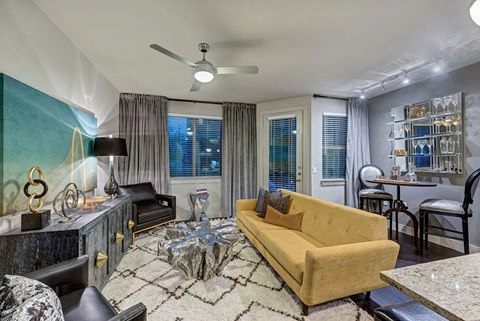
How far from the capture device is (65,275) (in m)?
1.46

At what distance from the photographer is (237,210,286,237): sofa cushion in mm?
2907

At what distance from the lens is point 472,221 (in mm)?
3061

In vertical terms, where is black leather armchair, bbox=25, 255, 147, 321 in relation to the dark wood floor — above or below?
above

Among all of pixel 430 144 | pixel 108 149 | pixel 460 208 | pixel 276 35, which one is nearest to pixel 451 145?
pixel 430 144

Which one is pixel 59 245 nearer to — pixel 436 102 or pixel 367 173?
pixel 367 173

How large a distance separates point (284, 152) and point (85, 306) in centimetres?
419

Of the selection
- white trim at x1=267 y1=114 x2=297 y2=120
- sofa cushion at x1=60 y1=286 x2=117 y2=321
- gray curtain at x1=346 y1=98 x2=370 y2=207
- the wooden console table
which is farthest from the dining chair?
the wooden console table

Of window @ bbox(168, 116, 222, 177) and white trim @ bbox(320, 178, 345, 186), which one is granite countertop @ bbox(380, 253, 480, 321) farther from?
window @ bbox(168, 116, 222, 177)

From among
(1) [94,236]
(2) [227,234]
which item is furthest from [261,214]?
(1) [94,236]

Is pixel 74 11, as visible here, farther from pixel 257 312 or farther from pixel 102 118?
pixel 257 312

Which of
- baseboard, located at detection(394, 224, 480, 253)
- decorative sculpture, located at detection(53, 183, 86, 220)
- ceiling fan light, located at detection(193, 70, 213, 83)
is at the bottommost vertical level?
baseboard, located at detection(394, 224, 480, 253)

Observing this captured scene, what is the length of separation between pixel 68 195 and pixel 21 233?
0.44 meters

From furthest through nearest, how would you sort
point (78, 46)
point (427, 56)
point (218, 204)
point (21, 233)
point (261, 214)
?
point (218, 204), point (261, 214), point (427, 56), point (78, 46), point (21, 233)

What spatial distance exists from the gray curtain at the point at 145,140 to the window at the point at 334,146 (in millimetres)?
3378
